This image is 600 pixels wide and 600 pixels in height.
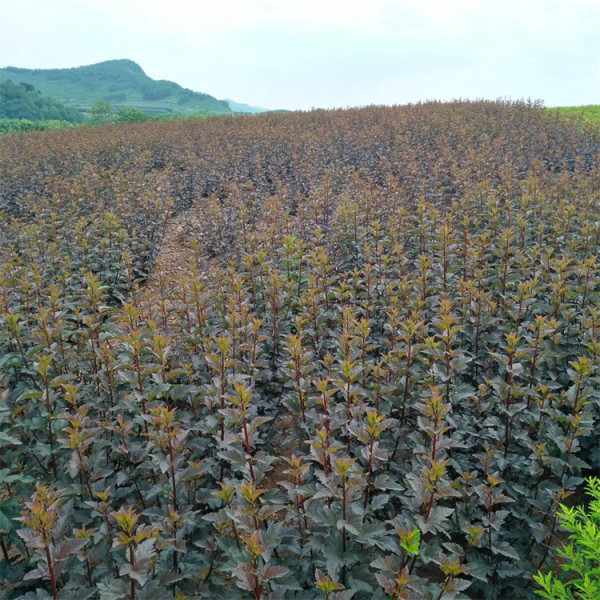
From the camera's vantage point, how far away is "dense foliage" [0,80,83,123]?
57.1 meters

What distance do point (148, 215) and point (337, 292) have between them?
18.6 ft

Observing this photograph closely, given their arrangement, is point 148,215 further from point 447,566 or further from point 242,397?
point 447,566

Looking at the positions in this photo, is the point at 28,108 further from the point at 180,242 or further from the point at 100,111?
the point at 180,242

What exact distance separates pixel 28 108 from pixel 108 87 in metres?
99.5

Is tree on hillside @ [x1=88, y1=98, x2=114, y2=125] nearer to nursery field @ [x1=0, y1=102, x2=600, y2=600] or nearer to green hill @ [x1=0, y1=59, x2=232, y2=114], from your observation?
nursery field @ [x1=0, y1=102, x2=600, y2=600]

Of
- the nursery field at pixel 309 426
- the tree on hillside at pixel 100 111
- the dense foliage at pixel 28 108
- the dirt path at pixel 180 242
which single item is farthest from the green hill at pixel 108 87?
the nursery field at pixel 309 426

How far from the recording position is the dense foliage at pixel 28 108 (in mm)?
57094

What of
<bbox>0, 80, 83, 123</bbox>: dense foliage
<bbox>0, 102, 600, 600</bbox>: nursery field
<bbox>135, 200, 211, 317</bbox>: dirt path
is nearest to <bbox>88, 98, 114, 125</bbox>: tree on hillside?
<bbox>0, 80, 83, 123</bbox>: dense foliage

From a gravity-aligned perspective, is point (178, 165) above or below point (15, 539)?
above

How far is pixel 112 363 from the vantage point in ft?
11.4

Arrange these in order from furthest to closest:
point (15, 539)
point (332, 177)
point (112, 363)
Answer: point (332, 177) → point (112, 363) → point (15, 539)

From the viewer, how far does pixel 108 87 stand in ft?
482

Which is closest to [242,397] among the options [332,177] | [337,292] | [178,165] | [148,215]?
[337,292]

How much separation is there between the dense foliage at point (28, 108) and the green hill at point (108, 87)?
5094 centimetres
